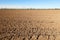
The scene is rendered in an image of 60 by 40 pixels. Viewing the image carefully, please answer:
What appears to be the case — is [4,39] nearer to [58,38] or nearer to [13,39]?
[13,39]

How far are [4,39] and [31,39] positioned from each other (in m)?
1.57

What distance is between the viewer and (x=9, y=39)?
9.98 m

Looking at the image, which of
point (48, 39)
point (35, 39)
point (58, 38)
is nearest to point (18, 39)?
point (35, 39)

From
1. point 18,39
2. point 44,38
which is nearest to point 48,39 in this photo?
point 44,38

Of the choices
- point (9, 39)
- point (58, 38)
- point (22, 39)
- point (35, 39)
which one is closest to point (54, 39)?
point (58, 38)

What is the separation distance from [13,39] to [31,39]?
1049mm

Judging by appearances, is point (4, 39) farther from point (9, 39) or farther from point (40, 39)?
point (40, 39)

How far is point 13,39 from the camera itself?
32.7 feet

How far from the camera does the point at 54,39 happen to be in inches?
401

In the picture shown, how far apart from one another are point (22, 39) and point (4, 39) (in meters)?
1.05

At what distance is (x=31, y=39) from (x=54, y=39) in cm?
138

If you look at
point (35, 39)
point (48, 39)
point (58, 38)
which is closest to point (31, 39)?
point (35, 39)

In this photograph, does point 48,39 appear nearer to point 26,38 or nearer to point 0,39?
point 26,38

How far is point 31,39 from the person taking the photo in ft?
32.8
